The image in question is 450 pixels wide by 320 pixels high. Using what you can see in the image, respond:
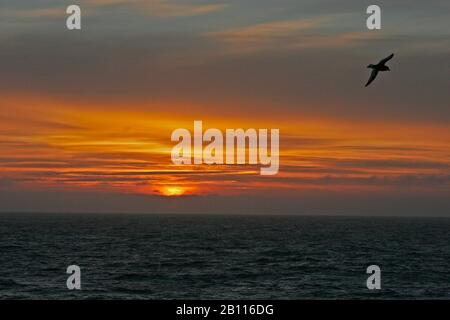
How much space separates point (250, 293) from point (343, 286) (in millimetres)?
10479

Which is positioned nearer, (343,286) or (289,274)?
(343,286)

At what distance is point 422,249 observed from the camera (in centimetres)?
10775

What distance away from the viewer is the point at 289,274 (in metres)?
68.8
